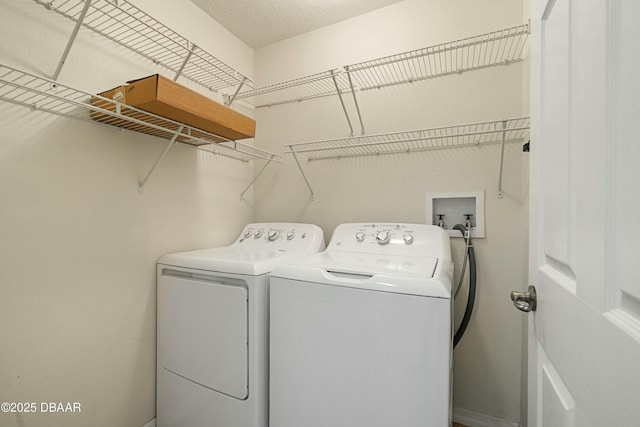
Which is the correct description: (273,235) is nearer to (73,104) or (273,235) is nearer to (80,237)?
(80,237)

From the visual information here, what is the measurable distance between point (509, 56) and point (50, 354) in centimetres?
259

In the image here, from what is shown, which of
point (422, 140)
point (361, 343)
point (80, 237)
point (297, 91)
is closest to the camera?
point (361, 343)

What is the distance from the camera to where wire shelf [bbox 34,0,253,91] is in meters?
1.16

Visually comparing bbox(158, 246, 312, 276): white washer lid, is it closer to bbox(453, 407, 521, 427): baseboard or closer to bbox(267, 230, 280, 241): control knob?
bbox(267, 230, 280, 241): control knob

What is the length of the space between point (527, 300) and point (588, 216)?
401 mm

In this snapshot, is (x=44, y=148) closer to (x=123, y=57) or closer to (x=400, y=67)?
(x=123, y=57)

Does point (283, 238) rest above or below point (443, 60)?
below

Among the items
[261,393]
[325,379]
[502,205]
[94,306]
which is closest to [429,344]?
[325,379]

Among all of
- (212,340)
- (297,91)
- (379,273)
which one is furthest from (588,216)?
(297,91)

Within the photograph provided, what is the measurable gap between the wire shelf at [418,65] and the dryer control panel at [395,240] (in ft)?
2.68

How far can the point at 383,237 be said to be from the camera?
1.48 metres

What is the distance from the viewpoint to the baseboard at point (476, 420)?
4.79ft

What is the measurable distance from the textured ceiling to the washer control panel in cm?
144

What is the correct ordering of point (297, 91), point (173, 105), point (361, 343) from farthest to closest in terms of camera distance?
point (297, 91) < point (173, 105) < point (361, 343)
